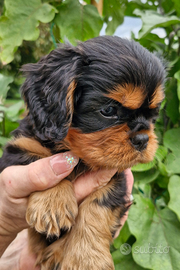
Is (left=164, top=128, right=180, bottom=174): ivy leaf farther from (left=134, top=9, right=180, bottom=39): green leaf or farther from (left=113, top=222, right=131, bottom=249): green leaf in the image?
(left=134, top=9, right=180, bottom=39): green leaf

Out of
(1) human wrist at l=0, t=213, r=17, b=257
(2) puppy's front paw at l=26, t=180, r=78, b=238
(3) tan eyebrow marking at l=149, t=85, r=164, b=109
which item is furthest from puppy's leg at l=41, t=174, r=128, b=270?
(3) tan eyebrow marking at l=149, t=85, r=164, b=109

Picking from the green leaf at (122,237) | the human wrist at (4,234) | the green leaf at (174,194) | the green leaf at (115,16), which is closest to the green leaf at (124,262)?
the green leaf at (122,237)

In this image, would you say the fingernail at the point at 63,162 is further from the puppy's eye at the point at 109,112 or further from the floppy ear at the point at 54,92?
the puppy's eye at the point at 109,112

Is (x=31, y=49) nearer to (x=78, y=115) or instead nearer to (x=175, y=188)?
(x=78, y=115)

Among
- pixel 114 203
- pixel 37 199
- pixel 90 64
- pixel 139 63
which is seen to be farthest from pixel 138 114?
pixel 37 199

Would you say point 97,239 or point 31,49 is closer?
point 97,239
